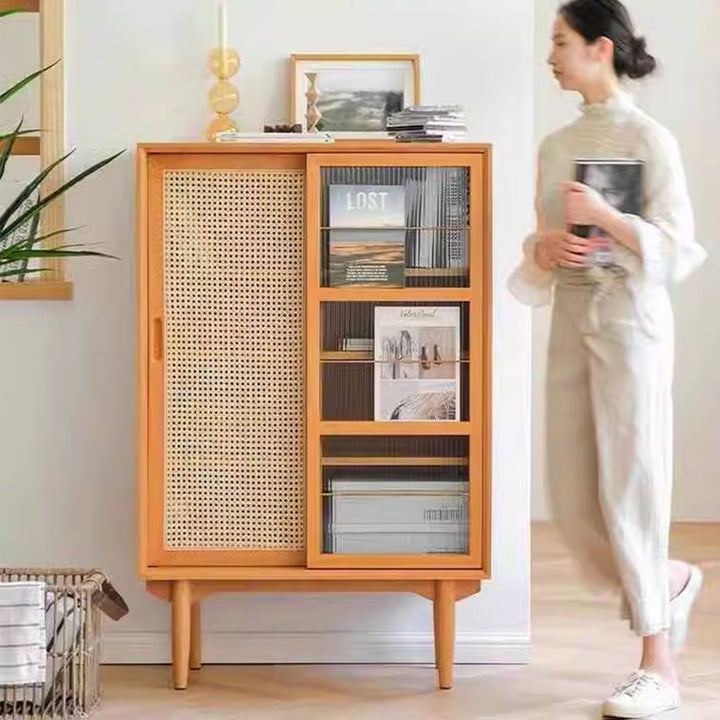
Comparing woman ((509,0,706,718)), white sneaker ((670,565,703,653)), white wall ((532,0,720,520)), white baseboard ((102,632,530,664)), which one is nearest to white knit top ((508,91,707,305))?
woman ((509,0,706,718))

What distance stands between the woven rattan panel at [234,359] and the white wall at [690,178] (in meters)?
2.57

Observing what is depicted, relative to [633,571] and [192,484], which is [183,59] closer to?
[192,484]

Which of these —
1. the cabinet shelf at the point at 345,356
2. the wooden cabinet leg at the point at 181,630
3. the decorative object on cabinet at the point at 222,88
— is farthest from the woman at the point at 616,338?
the wooden cabinet leg at the point at 181,630

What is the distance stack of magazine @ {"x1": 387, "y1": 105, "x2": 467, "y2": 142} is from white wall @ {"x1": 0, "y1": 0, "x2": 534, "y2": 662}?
25cm

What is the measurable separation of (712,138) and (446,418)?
3013 mm

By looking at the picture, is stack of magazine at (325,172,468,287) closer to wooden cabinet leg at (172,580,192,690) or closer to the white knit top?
the white knit top

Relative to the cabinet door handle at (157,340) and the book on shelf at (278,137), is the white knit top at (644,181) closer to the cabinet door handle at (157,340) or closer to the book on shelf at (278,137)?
the book on shelf at (278,137)

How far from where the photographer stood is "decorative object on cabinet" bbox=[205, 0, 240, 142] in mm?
3740

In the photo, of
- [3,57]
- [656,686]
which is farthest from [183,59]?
[656,686]

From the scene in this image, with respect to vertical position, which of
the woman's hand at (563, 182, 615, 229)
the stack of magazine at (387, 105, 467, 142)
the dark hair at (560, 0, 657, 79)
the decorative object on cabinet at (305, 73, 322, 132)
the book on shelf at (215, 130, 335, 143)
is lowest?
the woman's hand at (563, 182, 615, 229)

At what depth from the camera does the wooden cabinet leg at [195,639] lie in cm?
378

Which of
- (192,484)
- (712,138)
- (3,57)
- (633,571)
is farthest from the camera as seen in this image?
(712,138)

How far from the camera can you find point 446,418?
3.59m

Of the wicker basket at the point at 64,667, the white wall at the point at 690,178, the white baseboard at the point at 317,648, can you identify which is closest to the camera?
the wicker basket at the point at 64,667
